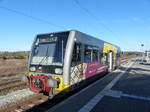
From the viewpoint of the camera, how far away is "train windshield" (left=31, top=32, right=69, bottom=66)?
7.12 metres

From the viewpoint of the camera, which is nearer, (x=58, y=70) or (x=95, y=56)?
(x=58, y=70)

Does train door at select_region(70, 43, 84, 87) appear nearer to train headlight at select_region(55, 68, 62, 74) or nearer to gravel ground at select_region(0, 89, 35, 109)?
train headlight at select_region(55, 68, 62, 74)

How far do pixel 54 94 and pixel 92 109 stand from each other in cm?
240

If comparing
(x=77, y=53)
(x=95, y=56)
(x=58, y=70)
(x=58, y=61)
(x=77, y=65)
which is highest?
(x=77, y=53)

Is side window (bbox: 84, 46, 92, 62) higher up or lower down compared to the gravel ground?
higher up

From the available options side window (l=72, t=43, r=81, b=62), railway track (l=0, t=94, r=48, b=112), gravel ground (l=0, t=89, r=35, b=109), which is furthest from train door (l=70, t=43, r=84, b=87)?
gravel ground (l=0, t=89, r=35, b=109)

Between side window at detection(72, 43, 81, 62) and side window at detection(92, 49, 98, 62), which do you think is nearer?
side window at detection(72, 43, 81, 62)

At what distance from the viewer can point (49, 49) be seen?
7484 millimetres

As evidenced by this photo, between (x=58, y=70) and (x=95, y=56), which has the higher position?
(x=95, y=56)

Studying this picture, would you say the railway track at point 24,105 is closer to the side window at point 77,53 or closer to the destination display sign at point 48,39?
the side window at point 77,53

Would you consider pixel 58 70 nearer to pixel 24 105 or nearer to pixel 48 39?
pixel 48 39

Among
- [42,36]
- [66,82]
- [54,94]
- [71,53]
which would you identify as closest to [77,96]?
[66,82]

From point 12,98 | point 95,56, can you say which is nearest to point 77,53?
Result: point 95,56

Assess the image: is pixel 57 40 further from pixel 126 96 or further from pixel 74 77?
pixel 126 96
